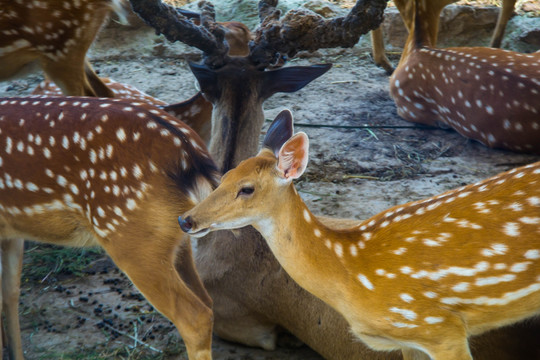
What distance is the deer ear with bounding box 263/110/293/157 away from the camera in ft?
7.96

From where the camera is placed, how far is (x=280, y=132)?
2.44m

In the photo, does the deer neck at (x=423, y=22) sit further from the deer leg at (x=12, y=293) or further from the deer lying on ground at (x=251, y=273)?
the deer leg at (x=12, y=293)

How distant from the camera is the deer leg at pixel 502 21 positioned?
6.35 m

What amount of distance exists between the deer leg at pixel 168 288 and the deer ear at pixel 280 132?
55 centimetres

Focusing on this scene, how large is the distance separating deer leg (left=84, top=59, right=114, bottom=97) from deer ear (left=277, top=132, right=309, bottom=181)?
93.0 inches

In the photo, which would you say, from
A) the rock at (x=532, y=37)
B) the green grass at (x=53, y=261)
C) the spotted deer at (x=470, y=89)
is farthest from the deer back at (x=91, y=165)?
the rock at (x=532, y=37)

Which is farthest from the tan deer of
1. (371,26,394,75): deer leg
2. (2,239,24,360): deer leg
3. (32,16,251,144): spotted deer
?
(371,26,394,75): deer leg

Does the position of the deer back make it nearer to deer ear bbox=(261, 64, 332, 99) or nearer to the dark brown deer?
the dark brown deer

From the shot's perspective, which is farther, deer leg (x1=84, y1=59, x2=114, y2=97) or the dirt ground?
deer leg (x1=84, y1=59, x2=114, y2=97)

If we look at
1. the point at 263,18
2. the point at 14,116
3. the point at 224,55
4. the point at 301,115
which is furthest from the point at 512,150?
the point at 14,116

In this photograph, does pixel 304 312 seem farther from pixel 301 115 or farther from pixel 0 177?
pixel 301 115

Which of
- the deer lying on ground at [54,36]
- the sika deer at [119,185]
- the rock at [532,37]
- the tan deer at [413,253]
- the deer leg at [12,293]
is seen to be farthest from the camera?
the rock at [532,37]

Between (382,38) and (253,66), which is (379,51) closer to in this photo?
(382,38)

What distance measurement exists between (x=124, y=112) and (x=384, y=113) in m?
3.32
